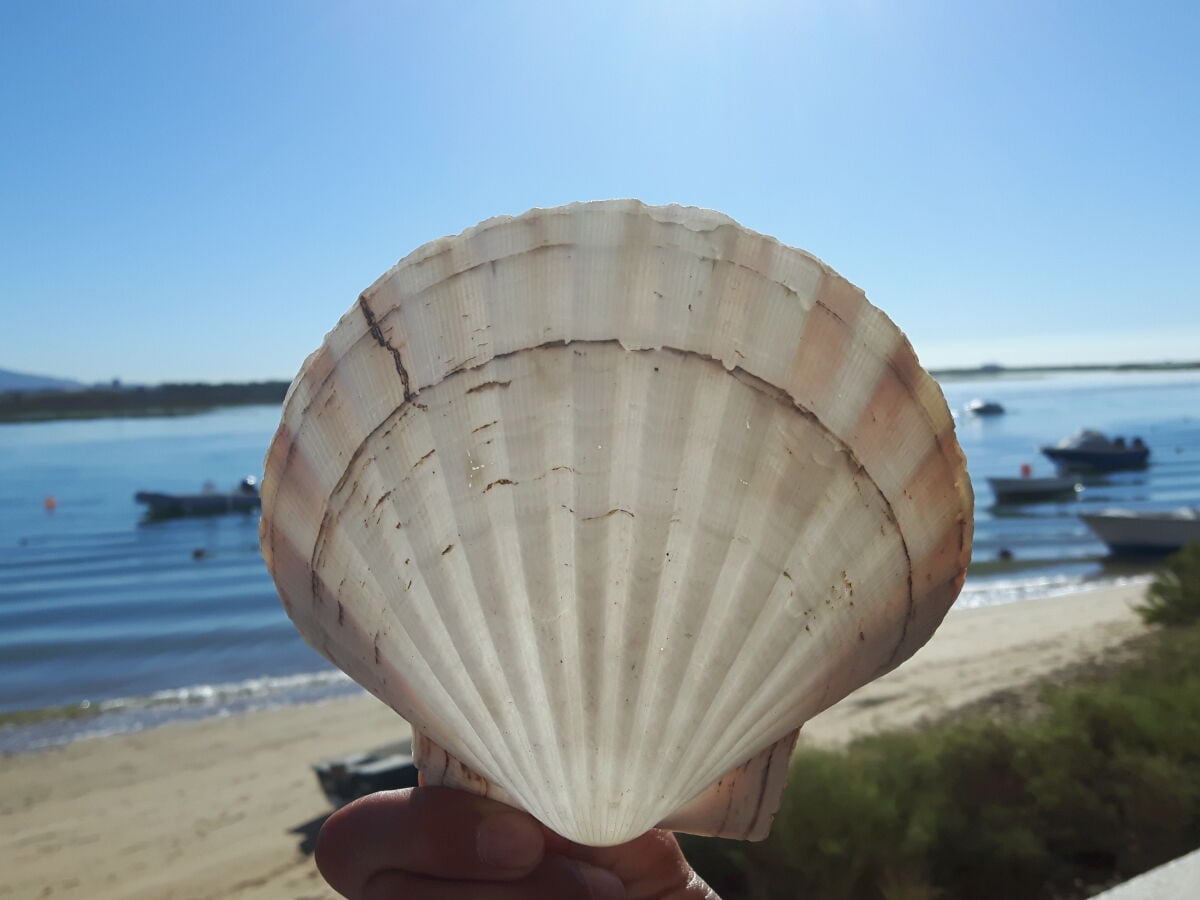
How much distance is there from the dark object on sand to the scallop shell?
193 inches

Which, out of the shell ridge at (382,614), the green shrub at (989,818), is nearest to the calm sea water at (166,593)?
the green shrub at (989,818)

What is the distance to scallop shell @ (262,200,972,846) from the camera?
89 centimetres

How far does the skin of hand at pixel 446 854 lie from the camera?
2.61ft

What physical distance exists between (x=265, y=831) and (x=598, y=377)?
6.79m

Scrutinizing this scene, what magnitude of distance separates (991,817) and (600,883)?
353 cm

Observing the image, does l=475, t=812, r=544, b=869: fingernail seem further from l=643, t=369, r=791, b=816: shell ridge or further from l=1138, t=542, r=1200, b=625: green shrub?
l=1138, t=542, r=1200, b=625: green shrub

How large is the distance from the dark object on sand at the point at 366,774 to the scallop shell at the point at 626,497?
16.1 ft

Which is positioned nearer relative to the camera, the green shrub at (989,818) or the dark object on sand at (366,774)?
the green shrub at (989,818)

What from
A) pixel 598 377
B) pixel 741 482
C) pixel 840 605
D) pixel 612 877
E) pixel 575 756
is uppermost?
pixel 598 377

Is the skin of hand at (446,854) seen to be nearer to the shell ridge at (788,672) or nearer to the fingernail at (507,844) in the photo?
the fingernail at (507,844)

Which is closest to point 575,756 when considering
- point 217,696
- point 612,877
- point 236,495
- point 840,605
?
point 612,877

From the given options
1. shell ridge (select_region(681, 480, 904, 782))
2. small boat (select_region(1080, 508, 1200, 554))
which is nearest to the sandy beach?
shell ridge (select_region(681, 480, 904, 782))

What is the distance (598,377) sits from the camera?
2.94 ft

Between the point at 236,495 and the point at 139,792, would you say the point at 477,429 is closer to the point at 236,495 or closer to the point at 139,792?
the point at 139,792
